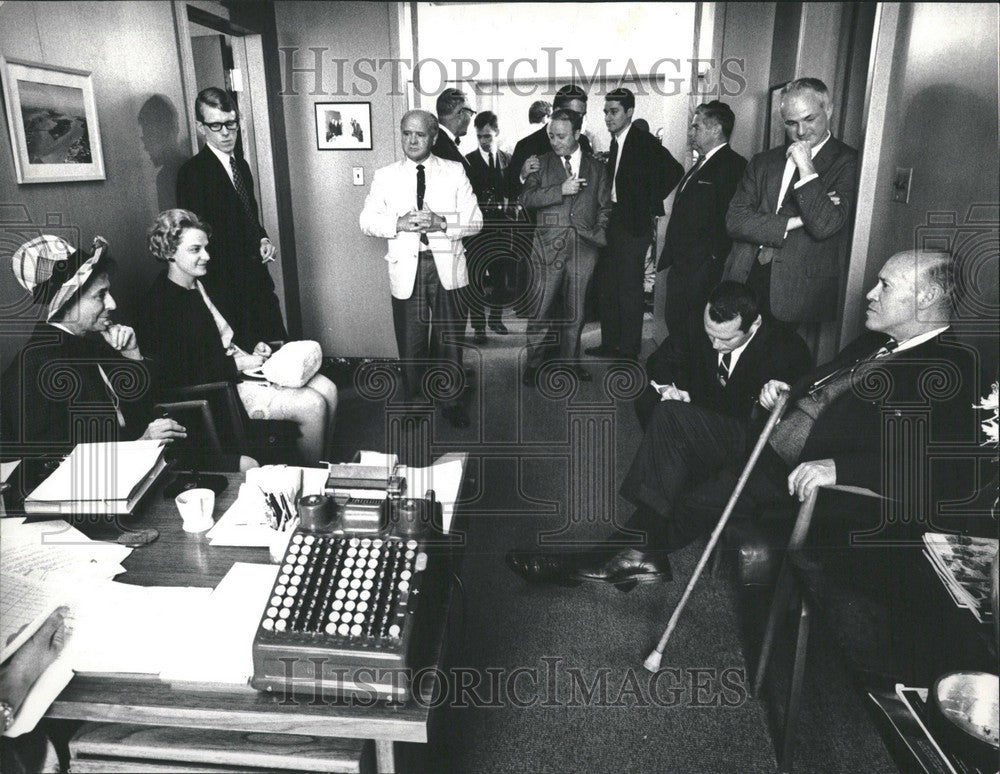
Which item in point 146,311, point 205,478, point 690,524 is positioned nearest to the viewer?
point 205,478

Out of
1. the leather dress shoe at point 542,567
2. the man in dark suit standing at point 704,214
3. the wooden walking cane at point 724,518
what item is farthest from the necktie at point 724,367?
the man in dark suit standing at point 704,214

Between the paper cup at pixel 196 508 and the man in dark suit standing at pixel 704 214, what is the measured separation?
3.20 metres

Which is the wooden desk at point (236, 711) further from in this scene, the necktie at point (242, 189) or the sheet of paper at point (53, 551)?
the necktie at point (242, 189)

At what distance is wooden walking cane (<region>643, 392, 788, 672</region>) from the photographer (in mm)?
2216

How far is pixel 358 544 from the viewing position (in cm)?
135

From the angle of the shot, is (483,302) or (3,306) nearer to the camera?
(3,306)

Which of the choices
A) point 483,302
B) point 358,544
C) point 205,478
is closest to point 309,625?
point 358,544

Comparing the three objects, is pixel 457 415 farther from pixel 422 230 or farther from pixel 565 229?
pixel 565 229

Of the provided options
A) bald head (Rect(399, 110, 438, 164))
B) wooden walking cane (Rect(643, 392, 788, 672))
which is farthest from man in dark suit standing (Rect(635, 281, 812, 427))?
bald head (Rect(399, 110, 438, 164))

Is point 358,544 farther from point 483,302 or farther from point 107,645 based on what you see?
point 483,302

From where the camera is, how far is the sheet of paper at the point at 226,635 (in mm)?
1246

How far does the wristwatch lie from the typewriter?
37cm

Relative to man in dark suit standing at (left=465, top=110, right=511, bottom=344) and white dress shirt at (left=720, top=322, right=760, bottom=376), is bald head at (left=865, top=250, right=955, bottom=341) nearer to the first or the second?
white dress shirt at (left=720, top=322, right=760, bottom=376)

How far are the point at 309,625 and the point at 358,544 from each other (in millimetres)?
163
